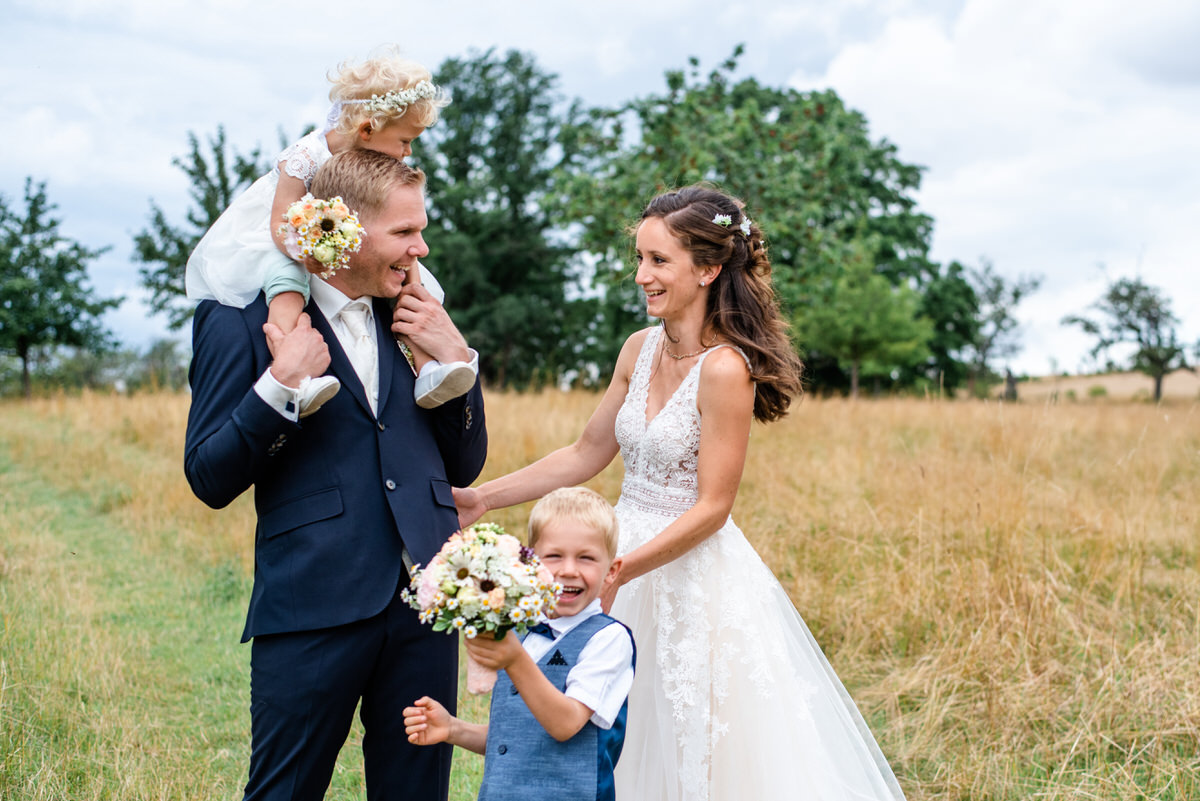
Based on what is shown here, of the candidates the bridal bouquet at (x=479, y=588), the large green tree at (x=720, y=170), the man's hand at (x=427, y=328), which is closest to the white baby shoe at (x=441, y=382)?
the man's hand at (x=427, y=328)

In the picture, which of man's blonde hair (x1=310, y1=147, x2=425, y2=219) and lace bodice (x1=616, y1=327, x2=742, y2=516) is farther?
lace bodice (x1=616, y1=327, x2=742, y2=516)

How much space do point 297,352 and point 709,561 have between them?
1670 mm

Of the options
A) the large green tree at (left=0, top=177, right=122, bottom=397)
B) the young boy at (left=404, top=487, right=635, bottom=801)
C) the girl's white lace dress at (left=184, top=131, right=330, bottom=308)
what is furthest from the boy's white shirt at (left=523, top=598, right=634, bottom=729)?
the large green tree at (left=0, top=177, right=122, bottom=397)

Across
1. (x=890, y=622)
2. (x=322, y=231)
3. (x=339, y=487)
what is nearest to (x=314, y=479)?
(x=339, y=487)

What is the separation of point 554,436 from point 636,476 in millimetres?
6885

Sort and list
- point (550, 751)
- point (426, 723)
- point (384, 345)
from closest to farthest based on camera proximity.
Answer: point (426, 723), point (550, 751), point (384, 345)

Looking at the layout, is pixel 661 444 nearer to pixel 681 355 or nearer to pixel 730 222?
pixel 681 355

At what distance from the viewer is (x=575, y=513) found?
2.38m

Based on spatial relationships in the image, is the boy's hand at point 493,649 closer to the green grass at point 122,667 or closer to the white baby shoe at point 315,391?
the white baby shoe at point 315,391

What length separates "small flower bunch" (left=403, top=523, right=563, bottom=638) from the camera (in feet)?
6.08

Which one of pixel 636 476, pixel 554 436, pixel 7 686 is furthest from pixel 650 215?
pixel 554 436

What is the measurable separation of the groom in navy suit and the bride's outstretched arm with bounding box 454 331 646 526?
70cm

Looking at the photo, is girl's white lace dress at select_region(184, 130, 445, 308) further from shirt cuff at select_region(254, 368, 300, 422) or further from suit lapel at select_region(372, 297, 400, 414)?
shirt cuff at select_region(254, 368, 300, 422)

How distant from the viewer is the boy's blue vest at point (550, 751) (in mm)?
2273
